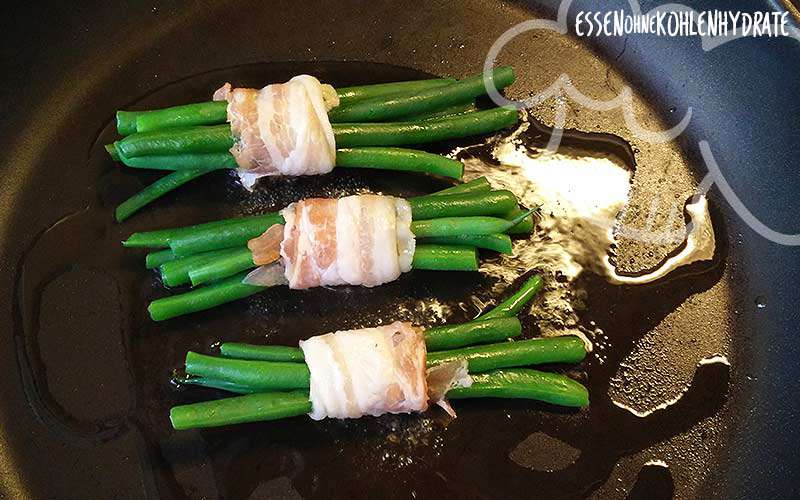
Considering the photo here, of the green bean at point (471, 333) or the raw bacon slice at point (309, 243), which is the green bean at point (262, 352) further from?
the green bean at point (471, 333)

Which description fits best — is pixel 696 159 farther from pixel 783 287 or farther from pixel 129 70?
pixel 129 70

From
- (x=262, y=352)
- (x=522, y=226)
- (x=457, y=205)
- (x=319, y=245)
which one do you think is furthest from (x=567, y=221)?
(x=262, y=352)

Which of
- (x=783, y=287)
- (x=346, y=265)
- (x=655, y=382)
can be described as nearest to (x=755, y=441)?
(x=655, y=382)

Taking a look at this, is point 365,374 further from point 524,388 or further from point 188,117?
point 188,117

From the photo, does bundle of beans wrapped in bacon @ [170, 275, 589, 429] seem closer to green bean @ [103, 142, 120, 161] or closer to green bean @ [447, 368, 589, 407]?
green bean @ [447, 368, 589, 407]

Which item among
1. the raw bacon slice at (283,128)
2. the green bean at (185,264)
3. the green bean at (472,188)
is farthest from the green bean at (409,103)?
the green bean at (185,264)

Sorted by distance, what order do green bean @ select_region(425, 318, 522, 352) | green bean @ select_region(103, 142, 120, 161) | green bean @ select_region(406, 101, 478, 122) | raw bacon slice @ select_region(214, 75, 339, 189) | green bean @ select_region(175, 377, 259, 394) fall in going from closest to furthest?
green bean @ select_region(175, 377, 259, 394)
green bean @ select_region(425, 318, 522, 352)
raw bacon slice @ select_region(214, 75, 339, 189)
green bean @ select_region(103, 142, 120, 161)
green bean @ select_region(406, 101, 478, 122)

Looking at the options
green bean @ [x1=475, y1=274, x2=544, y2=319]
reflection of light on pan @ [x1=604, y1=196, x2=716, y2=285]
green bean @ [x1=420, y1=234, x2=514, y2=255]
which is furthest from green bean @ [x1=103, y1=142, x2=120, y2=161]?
reflection of light on pan @ [x1=604, y1=196, x2=716, y2=285]
